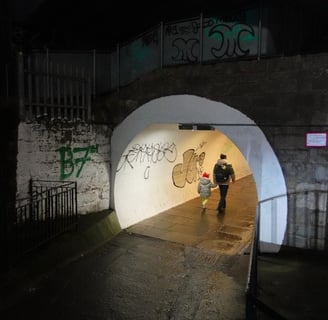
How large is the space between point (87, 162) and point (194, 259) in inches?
128

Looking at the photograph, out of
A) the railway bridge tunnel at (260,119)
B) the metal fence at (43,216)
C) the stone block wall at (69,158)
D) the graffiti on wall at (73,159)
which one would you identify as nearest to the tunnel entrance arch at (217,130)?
the railway bridge tunnel at (260,119)

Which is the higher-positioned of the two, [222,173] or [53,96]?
[53,96]

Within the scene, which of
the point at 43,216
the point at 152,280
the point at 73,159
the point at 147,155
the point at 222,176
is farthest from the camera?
the point at 222,176

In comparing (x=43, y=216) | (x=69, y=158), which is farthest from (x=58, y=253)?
(x=69, y=158)

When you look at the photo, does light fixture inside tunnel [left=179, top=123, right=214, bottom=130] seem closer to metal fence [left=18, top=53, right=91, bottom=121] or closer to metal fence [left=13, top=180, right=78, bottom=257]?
metal fence [left=18, top=53, right=91, bottom=121]

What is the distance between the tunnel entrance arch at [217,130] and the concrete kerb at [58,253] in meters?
0.74

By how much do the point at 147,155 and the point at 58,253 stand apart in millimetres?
4008

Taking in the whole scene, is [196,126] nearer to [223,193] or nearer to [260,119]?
[260,119]

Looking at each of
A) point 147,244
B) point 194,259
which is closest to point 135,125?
point 147,244

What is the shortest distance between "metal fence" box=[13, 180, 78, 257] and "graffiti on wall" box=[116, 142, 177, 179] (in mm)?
1569

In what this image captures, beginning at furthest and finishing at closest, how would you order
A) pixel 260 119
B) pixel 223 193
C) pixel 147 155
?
pixel 223 193 → pixel 147 155 → pixel 260 119

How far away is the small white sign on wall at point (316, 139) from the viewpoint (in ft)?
19.7

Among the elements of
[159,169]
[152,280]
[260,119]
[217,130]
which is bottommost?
[152,280]

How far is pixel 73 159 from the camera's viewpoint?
303 inches
